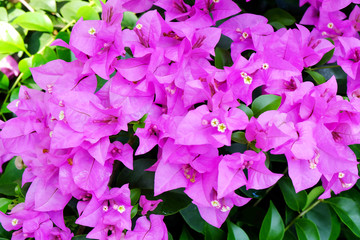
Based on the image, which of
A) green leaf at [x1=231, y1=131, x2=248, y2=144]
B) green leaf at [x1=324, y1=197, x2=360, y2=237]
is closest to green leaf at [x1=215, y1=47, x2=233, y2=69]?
green leaf at [x1=231, y1=131, x2=248, y2=144]

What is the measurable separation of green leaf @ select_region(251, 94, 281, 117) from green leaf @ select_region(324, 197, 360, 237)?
34 centimetres

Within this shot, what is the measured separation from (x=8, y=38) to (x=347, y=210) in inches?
36.7

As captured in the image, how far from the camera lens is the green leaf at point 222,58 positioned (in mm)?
708

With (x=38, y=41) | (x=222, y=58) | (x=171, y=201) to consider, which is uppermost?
(x=222, y=58)

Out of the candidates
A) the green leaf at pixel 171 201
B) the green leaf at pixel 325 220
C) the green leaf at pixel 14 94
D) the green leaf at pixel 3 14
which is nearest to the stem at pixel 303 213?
the green leaf at pixel 325 220

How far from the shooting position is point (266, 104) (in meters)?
0.61

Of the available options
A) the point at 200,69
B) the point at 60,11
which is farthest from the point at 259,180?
the point at 60,11

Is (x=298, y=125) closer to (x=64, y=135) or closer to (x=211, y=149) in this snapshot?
(x=211, y=149)

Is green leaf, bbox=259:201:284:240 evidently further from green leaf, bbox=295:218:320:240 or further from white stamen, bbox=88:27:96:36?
white stamen, bbox=88:27:96:36

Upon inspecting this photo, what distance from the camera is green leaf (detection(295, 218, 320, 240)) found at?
0.75m

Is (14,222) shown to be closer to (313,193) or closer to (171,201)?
(171,201)

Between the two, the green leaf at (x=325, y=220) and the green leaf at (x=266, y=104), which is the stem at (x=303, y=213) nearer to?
the green leaf at (x=325, y=220)

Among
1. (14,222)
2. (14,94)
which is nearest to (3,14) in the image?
(14,94)

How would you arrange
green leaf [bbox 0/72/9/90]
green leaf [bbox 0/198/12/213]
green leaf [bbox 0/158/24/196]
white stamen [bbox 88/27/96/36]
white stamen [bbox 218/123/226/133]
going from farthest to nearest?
green leaf [bbox 0/72/9/90]
green leaf [bbox 0/158/24/196]
green leaf [bbox 0/198/12/213]
white stamen [bbox 88/27/96/36]
white stamen [bbox 218/123/226/133]
